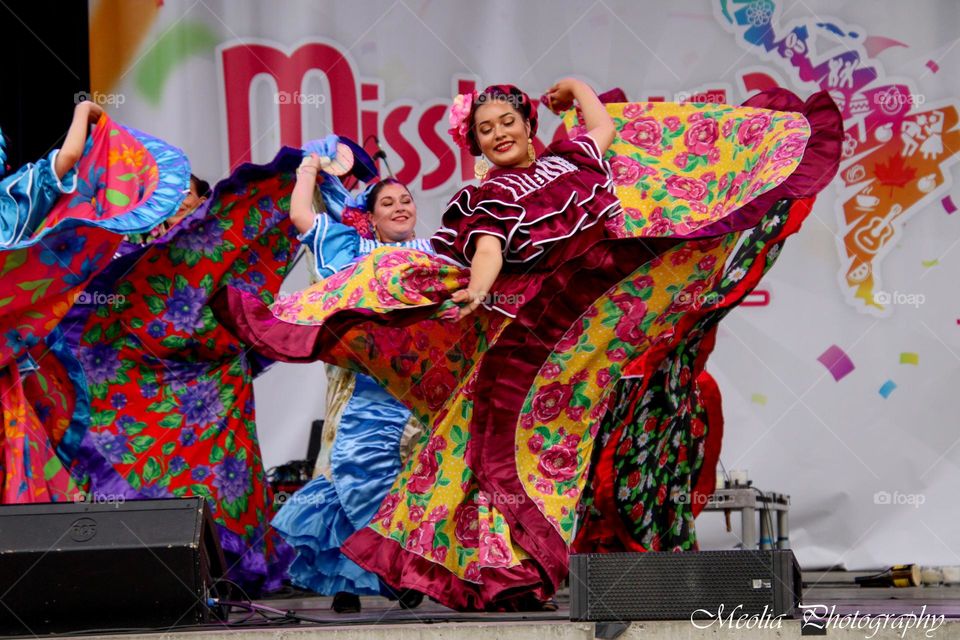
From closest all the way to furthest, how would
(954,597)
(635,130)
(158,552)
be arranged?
(158,552) → (635,130) → (954,597)

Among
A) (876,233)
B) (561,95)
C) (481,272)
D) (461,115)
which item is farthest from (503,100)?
(876,233)

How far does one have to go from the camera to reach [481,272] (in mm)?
3234

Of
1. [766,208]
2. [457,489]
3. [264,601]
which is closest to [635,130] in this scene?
[766,208]

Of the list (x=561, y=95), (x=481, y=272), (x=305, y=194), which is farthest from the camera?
(x=305, y=194)

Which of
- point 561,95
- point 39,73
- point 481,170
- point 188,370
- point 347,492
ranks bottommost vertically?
point 347,492

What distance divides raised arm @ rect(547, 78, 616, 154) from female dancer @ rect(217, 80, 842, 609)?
66 mm

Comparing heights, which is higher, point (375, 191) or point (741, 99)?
point (741, 99)

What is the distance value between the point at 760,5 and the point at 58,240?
9.95ft

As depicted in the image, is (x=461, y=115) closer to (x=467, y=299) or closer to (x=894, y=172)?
(x=467, y=299)

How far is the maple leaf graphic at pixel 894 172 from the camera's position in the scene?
216 inches

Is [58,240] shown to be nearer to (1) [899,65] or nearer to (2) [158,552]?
(2) [158,552]

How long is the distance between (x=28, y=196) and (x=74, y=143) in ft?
0.66

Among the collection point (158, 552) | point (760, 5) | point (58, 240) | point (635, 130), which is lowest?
point (158, 552)

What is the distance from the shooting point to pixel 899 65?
553cm
